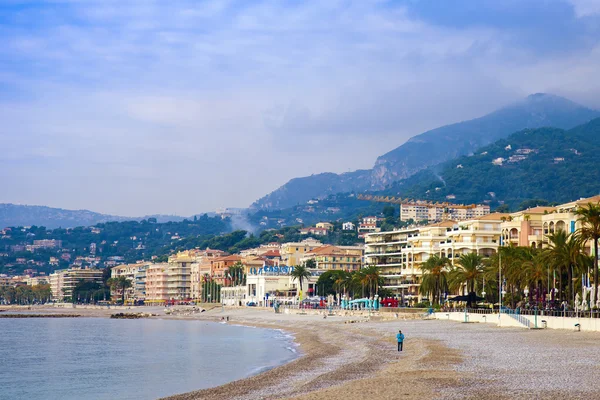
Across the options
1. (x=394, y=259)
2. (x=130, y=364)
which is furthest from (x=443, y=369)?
(x=394, y=259)

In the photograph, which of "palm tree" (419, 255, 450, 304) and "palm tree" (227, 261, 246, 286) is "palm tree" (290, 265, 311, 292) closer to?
"palm tree" (227, 261, 246, 286)

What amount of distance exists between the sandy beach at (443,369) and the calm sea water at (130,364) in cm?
352

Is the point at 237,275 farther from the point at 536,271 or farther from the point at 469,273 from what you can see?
the point at 536,271

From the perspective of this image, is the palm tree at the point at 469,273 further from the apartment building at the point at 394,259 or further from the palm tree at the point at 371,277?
the apartment building at the point at 394,259

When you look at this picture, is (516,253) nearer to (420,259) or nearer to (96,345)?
(96,345)

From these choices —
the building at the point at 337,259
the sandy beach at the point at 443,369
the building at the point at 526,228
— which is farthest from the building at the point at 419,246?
the sandy beach at the point at 443,369

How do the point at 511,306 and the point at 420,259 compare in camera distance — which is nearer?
the point at 511,306

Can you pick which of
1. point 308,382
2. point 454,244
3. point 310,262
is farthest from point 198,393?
point 310,262

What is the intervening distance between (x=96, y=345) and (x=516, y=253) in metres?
36.8

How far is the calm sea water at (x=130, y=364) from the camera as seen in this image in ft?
126

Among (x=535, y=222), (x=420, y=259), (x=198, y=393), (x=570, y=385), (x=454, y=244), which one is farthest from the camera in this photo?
(x=420, y=259)

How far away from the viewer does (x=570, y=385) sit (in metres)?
25.4

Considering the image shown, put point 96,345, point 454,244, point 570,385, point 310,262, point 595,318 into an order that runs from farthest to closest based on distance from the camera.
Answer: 1. point 310,262
2. point 454,244
3. point 96,345
4. point 595,318
5. point 570,385

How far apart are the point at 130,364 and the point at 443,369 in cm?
2495
